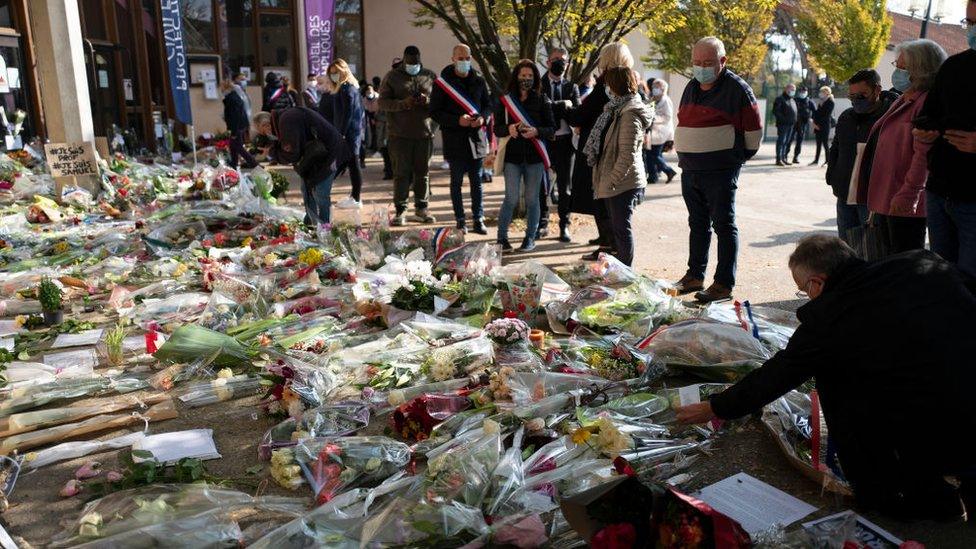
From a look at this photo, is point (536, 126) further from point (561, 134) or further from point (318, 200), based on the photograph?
point (318, 200)

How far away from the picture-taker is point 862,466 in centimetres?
302

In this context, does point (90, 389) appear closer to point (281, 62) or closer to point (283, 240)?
point (283, 240)

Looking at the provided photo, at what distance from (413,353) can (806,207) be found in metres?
7.98

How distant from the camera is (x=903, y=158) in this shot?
4.88 meters

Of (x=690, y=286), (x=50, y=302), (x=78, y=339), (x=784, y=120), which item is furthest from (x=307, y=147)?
(x=784, y=120)

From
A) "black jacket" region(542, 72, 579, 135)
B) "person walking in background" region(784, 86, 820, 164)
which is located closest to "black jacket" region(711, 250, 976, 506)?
"black jacket" region(542, 72, 579, 135)

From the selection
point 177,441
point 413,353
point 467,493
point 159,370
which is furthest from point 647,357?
point 159,370

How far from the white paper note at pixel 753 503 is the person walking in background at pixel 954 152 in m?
1.71

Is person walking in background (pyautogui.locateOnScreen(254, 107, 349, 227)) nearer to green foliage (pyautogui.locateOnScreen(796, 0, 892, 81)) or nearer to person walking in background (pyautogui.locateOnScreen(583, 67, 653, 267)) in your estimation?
person walking in background (pyautogui.locateOnScreen(583, 67, 653, 267))

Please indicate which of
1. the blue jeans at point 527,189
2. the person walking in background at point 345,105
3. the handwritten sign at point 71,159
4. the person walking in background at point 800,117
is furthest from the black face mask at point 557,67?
the person walking in background at point 800,117

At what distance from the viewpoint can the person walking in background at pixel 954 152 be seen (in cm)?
411

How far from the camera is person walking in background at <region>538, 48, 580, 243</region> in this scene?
803cm

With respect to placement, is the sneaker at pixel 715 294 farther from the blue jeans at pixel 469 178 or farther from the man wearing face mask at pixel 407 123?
the man wearing face mask at pixel 407 123

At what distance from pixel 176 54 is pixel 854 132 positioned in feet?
44.3
